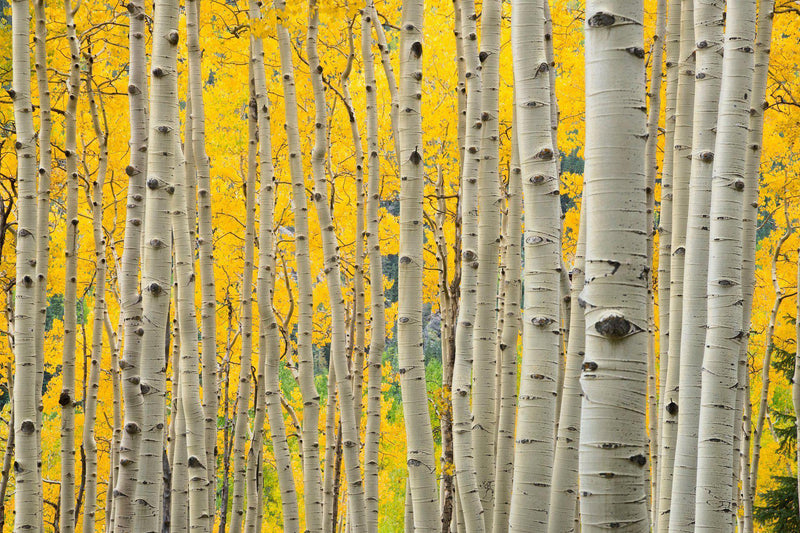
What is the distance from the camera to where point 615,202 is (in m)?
1.66

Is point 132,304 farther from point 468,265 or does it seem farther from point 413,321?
point 468,265

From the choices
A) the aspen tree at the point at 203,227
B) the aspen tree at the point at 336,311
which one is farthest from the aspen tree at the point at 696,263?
the aspen tree at the point at 203,227

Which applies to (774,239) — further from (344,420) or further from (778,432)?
(344,420)

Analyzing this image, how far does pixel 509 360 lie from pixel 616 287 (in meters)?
2.31

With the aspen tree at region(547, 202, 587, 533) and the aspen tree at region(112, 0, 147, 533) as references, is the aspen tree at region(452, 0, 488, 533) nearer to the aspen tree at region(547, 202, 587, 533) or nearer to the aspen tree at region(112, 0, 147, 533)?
the aspen tree at region(547, 202, 587, 533)

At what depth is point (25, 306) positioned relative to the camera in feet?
12.6

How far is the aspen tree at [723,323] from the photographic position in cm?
243

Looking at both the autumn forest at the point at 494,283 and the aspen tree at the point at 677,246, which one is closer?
the autumn forest at the point at 494,283

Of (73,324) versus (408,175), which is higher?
(408,175)

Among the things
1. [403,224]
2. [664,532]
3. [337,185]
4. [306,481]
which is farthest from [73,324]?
[337,185]

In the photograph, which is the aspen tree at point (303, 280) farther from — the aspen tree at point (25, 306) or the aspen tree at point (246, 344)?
the aspen tree at point (25, 306)

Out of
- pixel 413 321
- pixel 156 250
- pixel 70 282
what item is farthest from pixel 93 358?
pixel 413 321

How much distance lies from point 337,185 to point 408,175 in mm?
8225

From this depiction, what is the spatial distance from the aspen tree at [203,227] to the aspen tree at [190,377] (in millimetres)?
242
